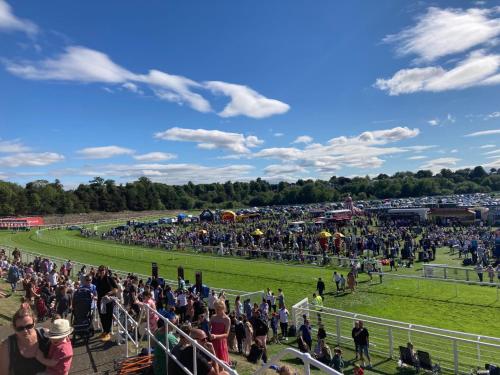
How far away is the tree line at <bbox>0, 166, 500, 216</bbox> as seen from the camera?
97188mm

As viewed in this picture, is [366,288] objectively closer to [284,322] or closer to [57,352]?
[284,322]

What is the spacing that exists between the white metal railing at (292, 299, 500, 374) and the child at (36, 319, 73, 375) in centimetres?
942

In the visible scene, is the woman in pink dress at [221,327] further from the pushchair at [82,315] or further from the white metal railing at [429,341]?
the white metal railing at [429,341]

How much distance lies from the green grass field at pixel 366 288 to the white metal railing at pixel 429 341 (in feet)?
3.66

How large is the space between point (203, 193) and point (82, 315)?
151 m

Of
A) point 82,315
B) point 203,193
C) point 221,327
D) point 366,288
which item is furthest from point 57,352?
point 203,193

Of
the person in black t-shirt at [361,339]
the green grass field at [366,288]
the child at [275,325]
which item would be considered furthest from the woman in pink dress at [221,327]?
the child at [275,325]

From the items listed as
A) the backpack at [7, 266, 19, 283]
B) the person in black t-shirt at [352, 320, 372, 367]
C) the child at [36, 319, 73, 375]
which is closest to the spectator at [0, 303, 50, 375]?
the child at [36, 319, 73, 375]

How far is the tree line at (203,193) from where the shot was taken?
9719cm

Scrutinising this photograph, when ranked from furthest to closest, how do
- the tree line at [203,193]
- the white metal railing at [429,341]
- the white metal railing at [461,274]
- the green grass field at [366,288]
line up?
1. the tree line at [203,193]
2. the white metal railing at [461,274]
3. the green grass field at [366,288]
4. the white metal railing at [429,341]

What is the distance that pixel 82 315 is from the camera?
874cm

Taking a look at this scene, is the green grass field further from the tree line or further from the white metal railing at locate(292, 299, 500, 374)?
the tree line

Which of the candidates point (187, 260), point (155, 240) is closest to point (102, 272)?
point (187, 260)

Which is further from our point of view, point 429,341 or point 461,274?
point 461,274
